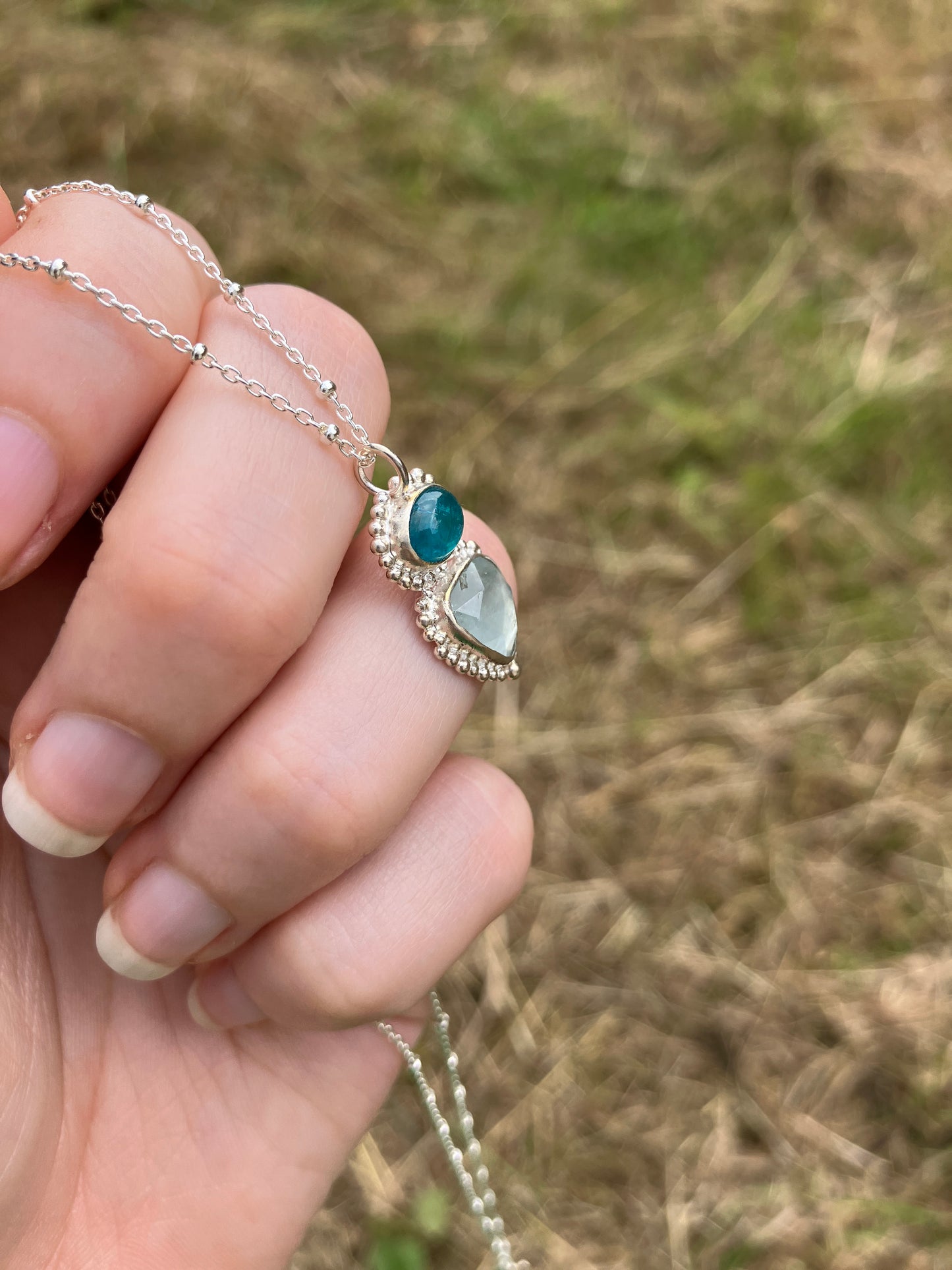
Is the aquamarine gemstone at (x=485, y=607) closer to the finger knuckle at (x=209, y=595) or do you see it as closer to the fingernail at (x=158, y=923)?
the finger knuckle at (x=209, y=595)

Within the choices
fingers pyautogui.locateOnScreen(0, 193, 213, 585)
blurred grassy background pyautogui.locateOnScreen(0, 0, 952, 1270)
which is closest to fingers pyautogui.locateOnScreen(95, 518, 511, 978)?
fingers pyautogui.locateOnScreen(0, 193, 213, 585)

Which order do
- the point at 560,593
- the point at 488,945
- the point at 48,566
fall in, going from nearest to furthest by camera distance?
the point at 48,566 → the point at 488,945 → the point at 560,593

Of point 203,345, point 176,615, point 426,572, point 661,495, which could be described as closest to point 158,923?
point 176,615

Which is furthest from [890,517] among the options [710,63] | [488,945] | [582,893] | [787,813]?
[710,63]

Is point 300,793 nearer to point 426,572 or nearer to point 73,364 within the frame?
point 426,572

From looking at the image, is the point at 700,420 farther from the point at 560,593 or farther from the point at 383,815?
the point at 383,815

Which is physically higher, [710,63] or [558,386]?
[710,63]

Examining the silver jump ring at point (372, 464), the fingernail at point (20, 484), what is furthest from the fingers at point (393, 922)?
the fingernail at point (20, 484)
